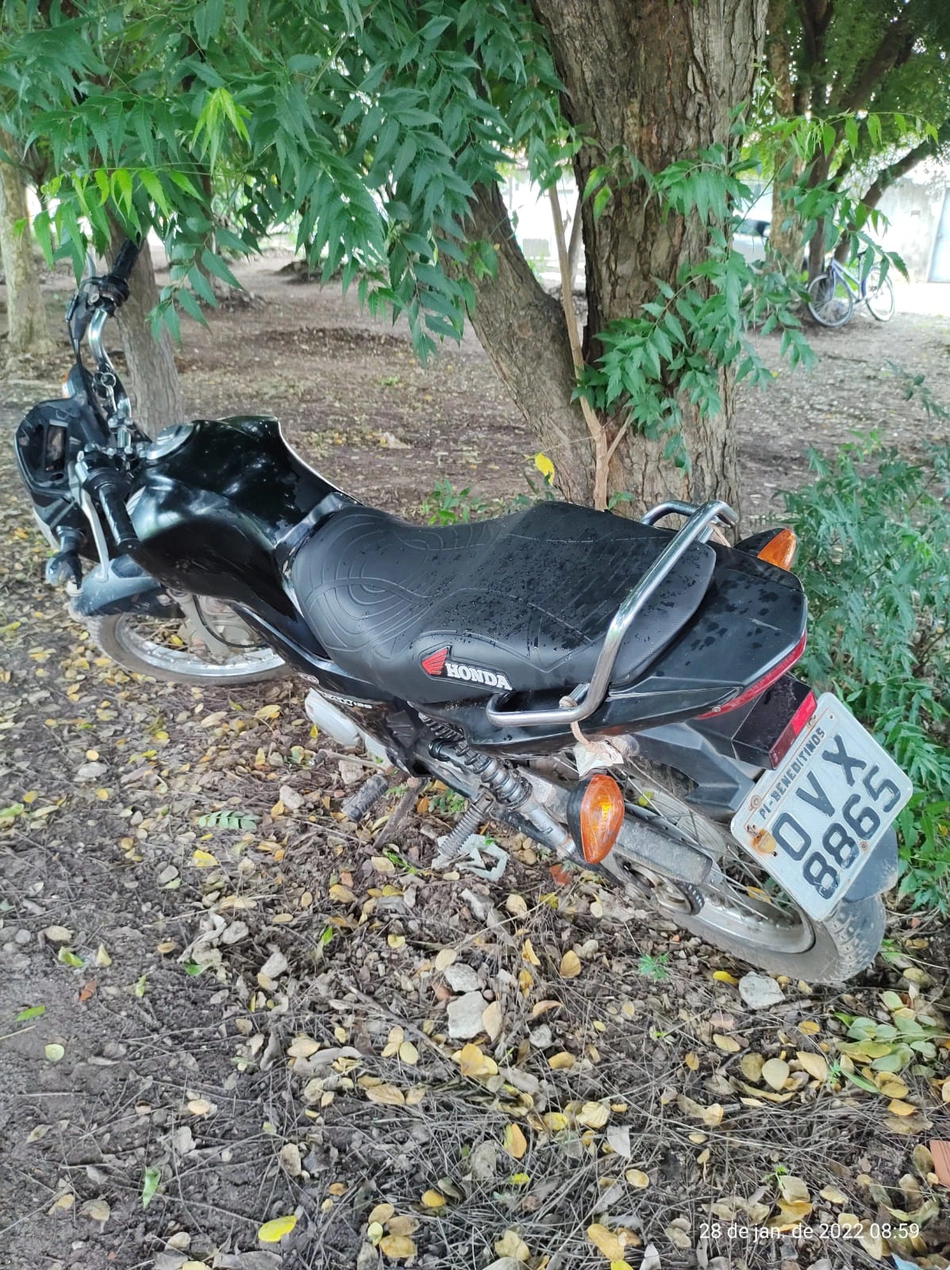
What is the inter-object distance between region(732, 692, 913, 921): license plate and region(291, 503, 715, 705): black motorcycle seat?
49 cm

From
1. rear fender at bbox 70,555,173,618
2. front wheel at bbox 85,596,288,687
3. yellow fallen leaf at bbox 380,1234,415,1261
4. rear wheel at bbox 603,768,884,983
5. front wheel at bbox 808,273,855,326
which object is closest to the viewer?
yellow fallen leaf at bbox 380,1234,415,1261

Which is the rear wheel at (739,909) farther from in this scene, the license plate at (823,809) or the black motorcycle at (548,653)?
the license plate at (823,809)

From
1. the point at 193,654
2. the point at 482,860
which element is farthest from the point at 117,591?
the point at 482,860

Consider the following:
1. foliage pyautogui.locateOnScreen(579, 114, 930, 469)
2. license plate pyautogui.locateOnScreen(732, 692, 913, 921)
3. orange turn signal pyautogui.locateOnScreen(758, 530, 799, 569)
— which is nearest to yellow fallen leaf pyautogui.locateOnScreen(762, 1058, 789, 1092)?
license plate pyautogui.locateOnScreen(732, 692, 913, 921)

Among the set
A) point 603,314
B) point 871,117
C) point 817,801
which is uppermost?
point 871,117

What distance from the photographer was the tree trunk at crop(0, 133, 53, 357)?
7781mm

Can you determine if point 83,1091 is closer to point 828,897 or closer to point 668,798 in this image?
point 668,798

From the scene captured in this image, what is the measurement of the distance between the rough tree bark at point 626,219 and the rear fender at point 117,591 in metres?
1.45

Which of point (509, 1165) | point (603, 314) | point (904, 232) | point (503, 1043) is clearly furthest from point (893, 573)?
point (904, 232)

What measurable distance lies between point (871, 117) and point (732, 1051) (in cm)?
236

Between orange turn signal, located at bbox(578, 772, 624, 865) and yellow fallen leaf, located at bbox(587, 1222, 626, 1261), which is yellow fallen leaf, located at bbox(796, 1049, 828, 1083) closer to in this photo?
yellow fallen leaf, located at bbox(587, 1222, 626, 1261)

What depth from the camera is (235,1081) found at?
211 centimetres

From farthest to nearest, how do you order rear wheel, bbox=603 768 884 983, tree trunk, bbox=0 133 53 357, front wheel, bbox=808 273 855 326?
front wheel, bbox=808 273 855 326, tree trunk, bbox=0 133 53 357, rear wheel, bbox=603 768 884 983

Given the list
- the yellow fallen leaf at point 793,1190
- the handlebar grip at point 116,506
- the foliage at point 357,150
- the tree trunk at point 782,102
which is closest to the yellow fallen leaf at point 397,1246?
the yellow fallen leaf at point 793,1190
